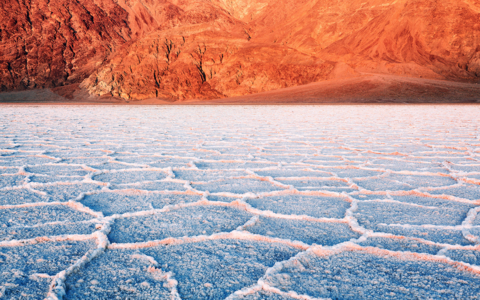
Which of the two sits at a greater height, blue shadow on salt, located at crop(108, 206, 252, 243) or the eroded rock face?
the eroded rock face

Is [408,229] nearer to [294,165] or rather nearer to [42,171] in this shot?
[294,165]

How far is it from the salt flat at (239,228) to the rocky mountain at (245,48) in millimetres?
26443

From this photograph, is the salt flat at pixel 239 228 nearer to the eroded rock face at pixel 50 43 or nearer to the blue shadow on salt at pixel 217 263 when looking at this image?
the blue shadow on salt at pixel 217 263

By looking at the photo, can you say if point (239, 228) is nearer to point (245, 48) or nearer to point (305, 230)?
point (305, 230)

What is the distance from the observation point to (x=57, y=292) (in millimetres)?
1044

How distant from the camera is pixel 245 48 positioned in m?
31.6

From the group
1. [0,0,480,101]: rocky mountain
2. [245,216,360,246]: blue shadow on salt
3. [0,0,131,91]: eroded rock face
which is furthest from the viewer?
[0,0,131,91]: eroded rock face

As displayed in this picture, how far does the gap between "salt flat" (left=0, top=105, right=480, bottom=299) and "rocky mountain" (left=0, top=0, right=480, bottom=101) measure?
2644 cm

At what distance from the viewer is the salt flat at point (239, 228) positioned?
1119 millimetres

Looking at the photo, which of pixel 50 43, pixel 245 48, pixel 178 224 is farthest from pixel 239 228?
pixel 50 43

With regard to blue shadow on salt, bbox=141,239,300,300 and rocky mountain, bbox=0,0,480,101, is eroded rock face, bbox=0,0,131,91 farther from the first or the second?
blue shadow on salt, bbox=141,239,300,300

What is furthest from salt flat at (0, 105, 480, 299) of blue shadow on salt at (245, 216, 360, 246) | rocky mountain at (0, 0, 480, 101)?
rocky mountain at (0, 0, 480, 101)

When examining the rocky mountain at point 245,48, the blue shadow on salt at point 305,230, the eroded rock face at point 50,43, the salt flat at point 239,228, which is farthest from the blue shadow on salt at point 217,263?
the eroded rock face at point 50,43

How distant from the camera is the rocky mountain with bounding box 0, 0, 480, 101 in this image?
2761cm
